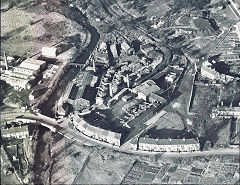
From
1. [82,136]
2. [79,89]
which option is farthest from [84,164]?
[79,89]

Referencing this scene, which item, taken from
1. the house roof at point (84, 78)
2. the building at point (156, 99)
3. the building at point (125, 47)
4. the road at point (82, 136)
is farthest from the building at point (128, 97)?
the building at point (125, 47)

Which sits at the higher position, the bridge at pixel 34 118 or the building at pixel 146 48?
the building at pixel 146 48

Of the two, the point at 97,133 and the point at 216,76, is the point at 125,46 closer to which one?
the point at 216,76

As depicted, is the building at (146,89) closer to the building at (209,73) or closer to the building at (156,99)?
the building at (156,99)

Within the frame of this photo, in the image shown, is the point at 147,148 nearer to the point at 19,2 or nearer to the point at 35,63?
the point at 35,63

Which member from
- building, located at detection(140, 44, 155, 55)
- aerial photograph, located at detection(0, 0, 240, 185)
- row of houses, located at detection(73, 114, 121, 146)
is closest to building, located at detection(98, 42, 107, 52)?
aerial photograph, located at detection(0, 0, 240, 185)

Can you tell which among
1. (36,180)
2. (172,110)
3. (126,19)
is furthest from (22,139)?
(126,19)

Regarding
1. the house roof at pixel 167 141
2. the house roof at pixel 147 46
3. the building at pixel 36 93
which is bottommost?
the house roof at pixel 167 141
